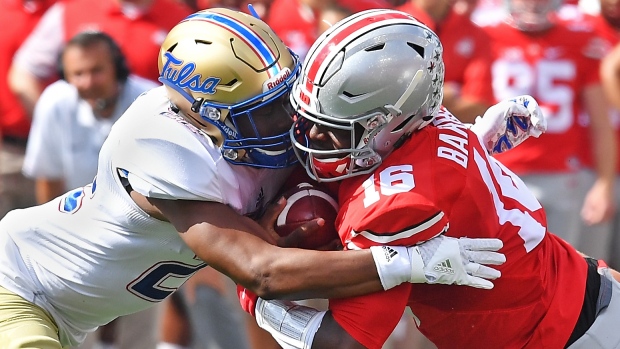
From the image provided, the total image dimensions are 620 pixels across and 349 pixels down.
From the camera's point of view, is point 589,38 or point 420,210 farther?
point 589,38

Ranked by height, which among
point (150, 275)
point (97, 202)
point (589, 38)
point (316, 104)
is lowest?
point (589, 38)

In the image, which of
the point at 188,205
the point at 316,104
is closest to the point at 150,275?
the point at 188,205

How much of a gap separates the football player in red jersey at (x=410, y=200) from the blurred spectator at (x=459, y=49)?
2.36 m

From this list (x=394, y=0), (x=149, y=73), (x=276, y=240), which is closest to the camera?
(x=276, y=240)

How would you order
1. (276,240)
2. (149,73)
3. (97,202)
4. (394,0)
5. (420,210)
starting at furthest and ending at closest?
(394,0) → (149,73) → (97,202) → (276,240) → (420,210)

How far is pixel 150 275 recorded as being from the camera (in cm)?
358

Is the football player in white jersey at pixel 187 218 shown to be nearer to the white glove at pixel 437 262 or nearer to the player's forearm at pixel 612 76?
the white glove at pixel 437 262

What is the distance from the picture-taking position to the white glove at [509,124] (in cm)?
377

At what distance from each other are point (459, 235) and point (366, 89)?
514 millimetres

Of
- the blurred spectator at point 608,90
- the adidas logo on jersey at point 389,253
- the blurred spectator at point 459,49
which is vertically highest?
the adidas logo on jersey at point 389,253

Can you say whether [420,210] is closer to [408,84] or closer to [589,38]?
[408,84]

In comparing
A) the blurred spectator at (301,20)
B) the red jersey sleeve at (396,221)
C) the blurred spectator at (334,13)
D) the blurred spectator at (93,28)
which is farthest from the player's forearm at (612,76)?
the red jersey sleeve at (396,221)

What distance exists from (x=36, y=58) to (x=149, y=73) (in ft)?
2.10

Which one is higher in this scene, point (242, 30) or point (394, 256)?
point (242, 30)
